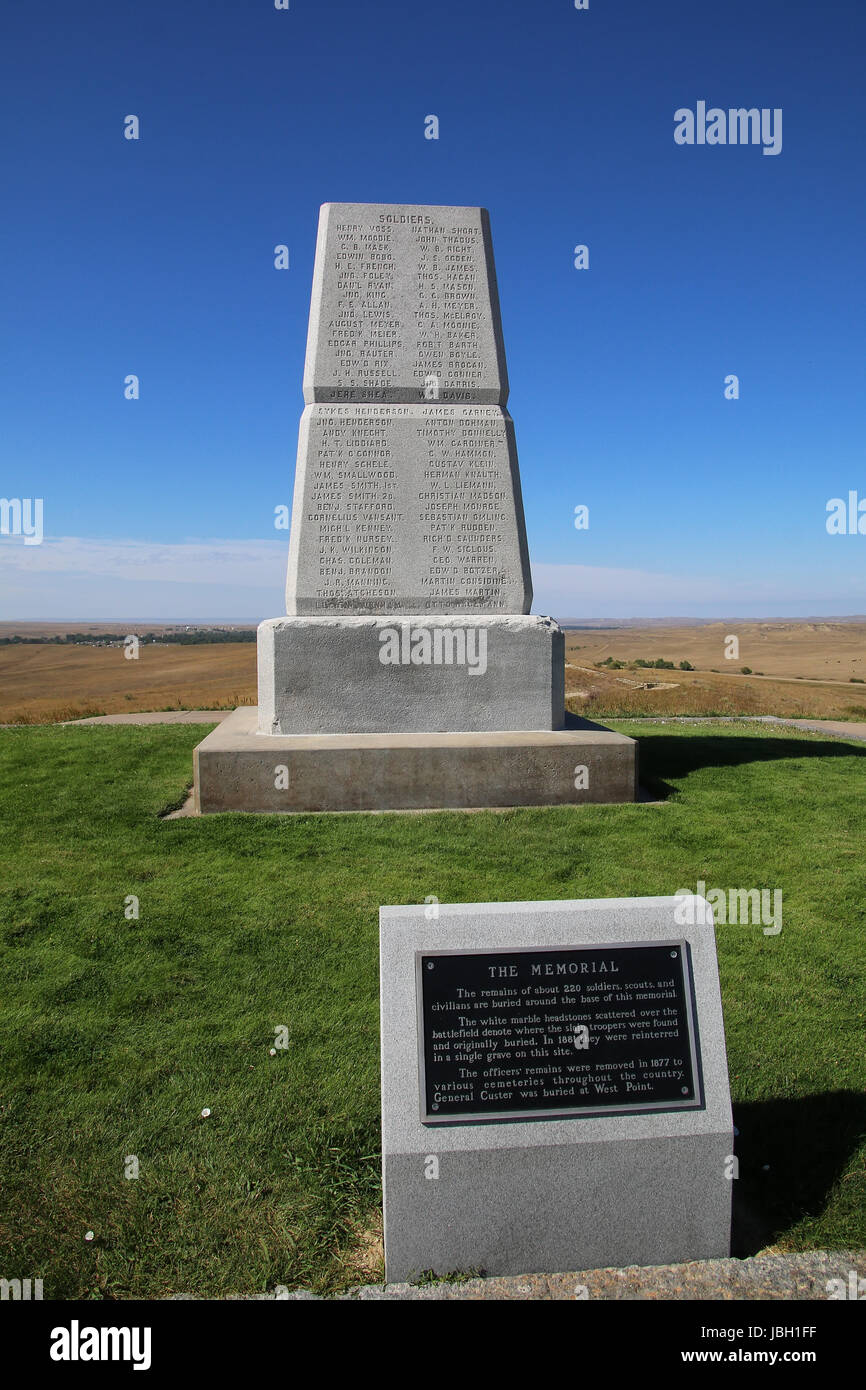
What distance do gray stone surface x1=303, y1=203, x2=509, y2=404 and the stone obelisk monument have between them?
0.01 meters

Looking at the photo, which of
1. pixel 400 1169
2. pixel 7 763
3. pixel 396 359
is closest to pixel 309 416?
pixel 396 359

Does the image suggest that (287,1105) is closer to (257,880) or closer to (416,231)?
(257,880)

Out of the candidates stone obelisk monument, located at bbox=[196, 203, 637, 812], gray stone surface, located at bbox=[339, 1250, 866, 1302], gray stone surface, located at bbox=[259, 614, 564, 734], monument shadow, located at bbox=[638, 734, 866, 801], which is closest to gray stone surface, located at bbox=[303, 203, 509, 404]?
stone obelisk monument, located at bbox=[196, 203, 637, 812]

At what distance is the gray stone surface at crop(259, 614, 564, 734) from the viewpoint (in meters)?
7.69

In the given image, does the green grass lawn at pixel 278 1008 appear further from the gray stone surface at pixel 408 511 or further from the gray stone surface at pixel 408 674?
the gray stone surface at pixel 408 511

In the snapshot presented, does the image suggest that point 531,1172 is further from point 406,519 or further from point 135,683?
point 135,683

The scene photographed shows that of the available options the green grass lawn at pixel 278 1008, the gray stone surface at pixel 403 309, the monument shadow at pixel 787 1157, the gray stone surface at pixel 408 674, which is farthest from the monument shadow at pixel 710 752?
the monument shadow at pixel 787 1157

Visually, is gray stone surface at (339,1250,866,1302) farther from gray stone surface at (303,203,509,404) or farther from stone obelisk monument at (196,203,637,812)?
gray stone surface at (303,203,509,404)

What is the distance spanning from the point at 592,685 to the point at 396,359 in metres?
15.8

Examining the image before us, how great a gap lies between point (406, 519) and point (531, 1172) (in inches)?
247

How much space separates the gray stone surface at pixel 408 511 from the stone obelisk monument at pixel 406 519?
0.04 ft

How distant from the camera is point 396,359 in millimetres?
8172

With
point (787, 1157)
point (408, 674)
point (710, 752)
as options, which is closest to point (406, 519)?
point (408, 674)

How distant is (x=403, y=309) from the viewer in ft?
26.9
